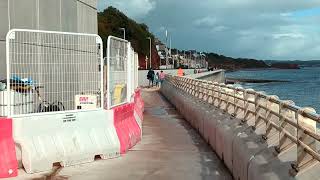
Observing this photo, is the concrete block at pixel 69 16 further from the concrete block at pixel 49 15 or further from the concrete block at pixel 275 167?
the concrete block at pixel 275 167

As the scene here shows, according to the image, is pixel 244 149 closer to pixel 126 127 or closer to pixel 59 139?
pixel 59 139

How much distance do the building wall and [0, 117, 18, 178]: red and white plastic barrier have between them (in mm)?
4983

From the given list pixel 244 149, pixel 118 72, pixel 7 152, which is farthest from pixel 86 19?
pixel 244 149

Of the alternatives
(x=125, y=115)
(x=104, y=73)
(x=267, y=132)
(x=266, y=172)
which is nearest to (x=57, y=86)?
(x=104, y=73)

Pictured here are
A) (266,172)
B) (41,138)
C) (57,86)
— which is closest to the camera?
(266,172)

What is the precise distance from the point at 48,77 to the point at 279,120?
608 cm

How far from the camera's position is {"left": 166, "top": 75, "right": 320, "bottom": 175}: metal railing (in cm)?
635

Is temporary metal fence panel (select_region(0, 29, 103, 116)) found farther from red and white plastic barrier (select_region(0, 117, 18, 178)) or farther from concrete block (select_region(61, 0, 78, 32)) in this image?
concrete block (select_region(61, 0, 78, 32))

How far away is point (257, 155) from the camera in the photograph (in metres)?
8.27

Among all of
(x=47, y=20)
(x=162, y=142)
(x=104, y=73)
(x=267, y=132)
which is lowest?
(x=162, y=142)

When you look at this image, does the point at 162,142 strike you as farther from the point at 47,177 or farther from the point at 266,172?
the point at 266,172

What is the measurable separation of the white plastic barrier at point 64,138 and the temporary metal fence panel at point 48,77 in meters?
0.31

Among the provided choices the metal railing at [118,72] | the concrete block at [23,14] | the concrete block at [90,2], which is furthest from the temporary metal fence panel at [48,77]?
the concrete block at [90,2]

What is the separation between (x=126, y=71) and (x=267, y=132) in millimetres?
6527
